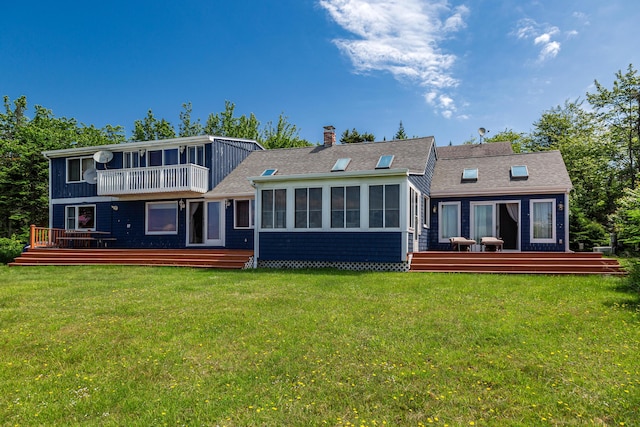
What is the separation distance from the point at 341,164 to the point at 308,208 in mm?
2725

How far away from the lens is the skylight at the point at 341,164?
15477 millimetres

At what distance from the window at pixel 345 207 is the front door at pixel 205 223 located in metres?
6.57

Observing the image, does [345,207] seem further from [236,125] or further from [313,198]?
[236,125]

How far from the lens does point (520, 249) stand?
15.2 metres

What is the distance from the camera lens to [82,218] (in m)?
20.4

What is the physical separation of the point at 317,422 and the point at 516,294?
6.40m

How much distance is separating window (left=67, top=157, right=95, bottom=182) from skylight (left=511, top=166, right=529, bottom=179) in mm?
19029

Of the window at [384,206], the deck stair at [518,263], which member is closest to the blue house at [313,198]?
the window at [384,206]

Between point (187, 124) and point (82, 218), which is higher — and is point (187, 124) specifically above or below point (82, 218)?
above

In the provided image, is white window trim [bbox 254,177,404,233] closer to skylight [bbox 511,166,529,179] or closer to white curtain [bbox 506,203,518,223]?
white curtain [bbox 506,203,518,223]

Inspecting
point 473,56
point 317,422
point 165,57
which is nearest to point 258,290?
point 317,422

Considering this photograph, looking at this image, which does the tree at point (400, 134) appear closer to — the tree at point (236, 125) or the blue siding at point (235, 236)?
the tree at point (236, 125)

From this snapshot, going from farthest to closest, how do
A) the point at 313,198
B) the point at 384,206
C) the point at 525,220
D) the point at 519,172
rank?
1. the point at 519,172
2. the point at 525,220
3. the point at 313,198
4. the point at 384,206

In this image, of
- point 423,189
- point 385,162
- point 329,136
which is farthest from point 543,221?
point 329,136
